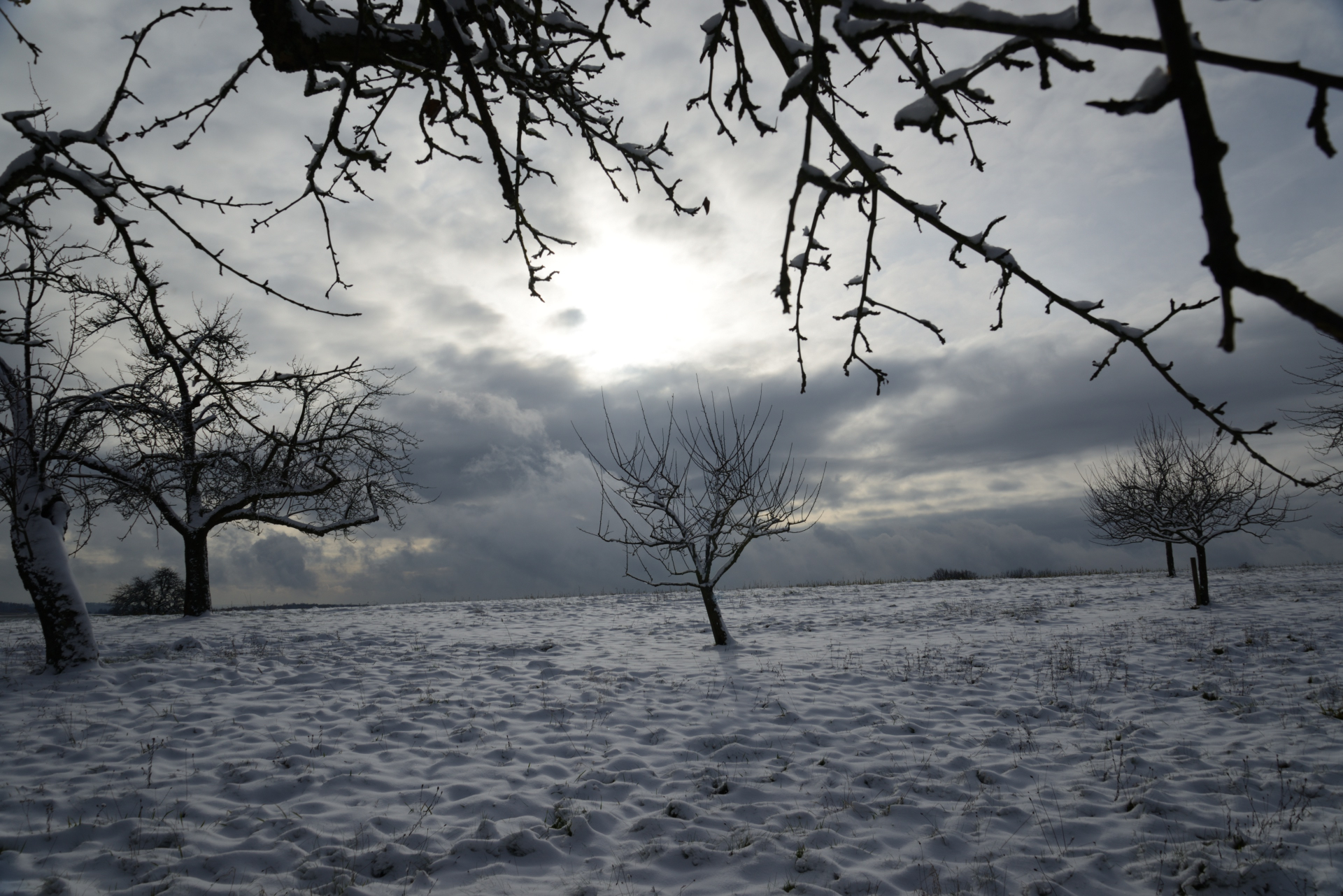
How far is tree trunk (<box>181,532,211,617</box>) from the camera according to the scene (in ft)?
42.6

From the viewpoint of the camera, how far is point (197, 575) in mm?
13195

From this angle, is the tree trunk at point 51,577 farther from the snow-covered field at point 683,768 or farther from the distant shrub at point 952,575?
the distant shrub at point 952,575

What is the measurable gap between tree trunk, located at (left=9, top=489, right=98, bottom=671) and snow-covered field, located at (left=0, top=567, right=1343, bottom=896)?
16.7 inches

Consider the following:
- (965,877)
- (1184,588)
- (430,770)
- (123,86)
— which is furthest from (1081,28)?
(1184,588)

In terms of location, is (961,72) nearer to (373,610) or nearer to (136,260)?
(136,260)

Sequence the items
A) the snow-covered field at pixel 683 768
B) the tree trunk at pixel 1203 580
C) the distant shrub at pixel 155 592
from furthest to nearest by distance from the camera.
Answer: the distant shrub at pixel 155 592, the tree trunk at pixel 1203 580, the snow-covered field at pixel 683 768

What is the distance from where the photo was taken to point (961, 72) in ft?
4.14

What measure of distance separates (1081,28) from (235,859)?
16.1ft

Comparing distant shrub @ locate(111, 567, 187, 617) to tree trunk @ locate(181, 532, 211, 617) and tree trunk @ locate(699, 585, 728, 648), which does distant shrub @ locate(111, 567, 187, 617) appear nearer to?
tree trunk @ locate(181, 532, 211, 617)

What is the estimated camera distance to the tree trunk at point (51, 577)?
287 inches

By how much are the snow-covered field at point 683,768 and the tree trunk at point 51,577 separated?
424 mm

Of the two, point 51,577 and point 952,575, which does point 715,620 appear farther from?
point 952,575

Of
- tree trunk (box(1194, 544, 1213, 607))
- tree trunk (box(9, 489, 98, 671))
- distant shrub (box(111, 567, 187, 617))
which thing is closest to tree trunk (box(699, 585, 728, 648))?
tree trunk (box(9, 489, 98, 671))

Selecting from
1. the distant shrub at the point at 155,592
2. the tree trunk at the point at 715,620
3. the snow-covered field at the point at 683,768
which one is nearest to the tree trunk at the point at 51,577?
the snow-covered field at the point at 683,768
